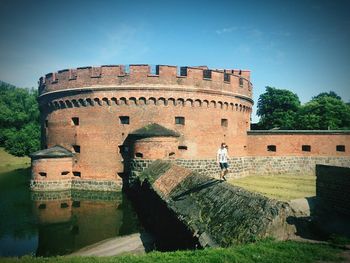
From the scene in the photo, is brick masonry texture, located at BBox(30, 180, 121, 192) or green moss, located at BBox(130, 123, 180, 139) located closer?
green moss, located at BBox(130, 123, 180, 139)

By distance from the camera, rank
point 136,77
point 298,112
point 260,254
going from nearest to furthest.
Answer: point 260,254 → point 136,77 → point 298,112

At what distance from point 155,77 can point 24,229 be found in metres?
10.9

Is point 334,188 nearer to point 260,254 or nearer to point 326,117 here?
point 260,254

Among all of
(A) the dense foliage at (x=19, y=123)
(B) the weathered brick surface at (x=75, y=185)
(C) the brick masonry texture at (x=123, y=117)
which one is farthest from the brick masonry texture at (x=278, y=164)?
(A) the dense foliage at (x=19, y=123)

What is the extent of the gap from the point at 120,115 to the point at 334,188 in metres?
12.9

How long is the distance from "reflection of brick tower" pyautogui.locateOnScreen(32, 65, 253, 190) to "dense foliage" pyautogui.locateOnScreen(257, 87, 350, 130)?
17.5 meters

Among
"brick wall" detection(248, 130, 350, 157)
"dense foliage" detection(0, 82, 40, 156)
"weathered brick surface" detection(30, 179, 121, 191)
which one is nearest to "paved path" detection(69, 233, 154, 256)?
"weathered brick surface" detection(30, 179, 121, 191)

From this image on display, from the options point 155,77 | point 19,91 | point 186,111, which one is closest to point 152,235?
point 186,111

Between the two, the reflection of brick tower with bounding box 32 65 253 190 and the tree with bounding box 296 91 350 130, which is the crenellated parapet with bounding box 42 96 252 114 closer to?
the reflection of brick tower with bounding box 32 65 253 190

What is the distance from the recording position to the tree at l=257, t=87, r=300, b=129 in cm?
3338

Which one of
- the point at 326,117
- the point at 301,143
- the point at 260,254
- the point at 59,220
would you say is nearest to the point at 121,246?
the point at 59,220

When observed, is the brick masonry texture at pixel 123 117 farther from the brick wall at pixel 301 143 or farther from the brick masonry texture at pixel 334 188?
the brick masonry texture at pixel 334 188

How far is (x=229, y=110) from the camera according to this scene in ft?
62.1

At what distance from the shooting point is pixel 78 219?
12.9m
